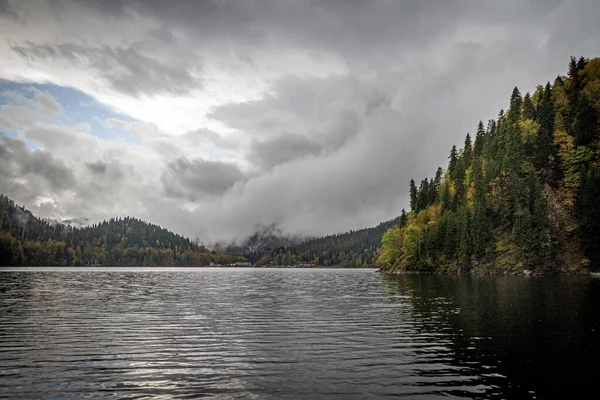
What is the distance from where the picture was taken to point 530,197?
131 meters

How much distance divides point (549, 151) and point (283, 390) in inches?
6009

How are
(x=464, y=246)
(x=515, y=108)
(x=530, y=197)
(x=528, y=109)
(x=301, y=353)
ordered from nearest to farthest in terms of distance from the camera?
(x=301, y=353), (x=530, y=197), (x=464, y=246), (x=528, y=109), (x=515, y=108)

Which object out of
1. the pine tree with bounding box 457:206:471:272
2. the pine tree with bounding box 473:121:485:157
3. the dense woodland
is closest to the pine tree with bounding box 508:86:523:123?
the dense woodland

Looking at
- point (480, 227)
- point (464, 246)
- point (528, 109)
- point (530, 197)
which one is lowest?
point (464, 246)

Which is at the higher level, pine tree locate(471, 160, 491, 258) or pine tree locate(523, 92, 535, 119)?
pine tree locate(523, 92, 535, 119)

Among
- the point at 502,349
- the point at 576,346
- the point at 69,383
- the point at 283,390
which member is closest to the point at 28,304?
the point at 69,383

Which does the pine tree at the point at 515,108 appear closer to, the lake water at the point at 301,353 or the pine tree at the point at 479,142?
the pine tree at the point at 479,142

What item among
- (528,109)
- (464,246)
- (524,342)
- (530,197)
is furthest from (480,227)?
(524,342)

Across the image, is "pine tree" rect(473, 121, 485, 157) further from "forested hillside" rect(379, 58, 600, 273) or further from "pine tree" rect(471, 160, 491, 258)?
"pine tree" rect(471, 160, 491, 258)

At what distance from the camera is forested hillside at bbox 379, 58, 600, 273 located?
11919 cm


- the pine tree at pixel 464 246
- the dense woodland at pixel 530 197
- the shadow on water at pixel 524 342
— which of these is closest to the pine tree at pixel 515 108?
the dense woodland at pixel 530 197

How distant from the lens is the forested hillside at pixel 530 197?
11919cm

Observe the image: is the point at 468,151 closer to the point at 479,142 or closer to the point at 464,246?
the point at 479,142

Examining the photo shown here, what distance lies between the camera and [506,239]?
138m
